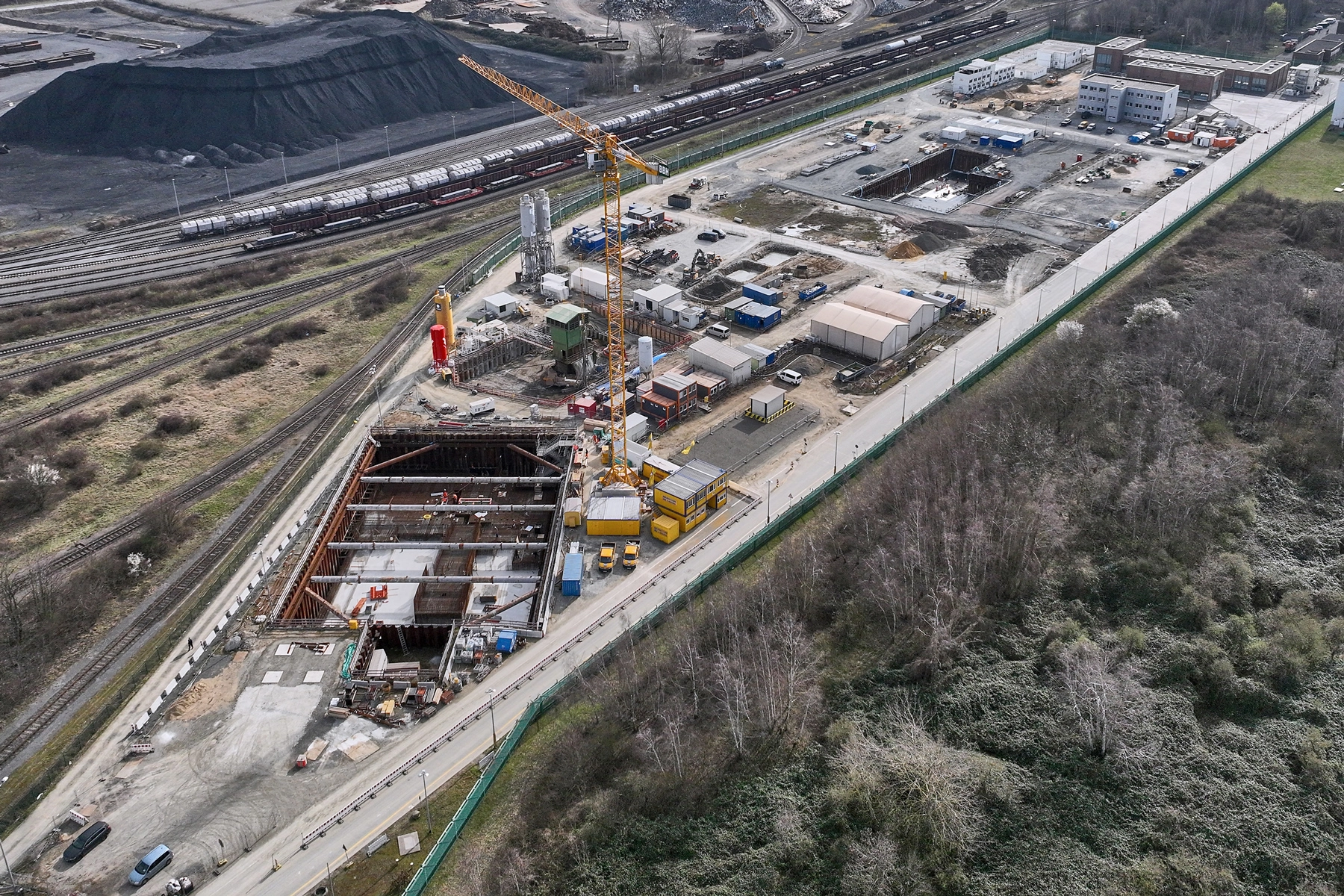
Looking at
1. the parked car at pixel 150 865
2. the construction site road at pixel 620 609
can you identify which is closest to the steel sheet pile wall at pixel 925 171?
the construction site road at pixel 620 609

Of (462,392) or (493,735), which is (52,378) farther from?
(493,735)

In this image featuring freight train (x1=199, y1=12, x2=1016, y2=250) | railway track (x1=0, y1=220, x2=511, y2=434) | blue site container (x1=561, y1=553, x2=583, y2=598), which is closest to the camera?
blue site container (x1=561, y1=553, x2=583, y2=598)

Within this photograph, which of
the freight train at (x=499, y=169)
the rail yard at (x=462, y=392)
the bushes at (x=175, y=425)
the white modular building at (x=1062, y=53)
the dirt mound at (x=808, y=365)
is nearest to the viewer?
the rail yard at (x=462, y=392)

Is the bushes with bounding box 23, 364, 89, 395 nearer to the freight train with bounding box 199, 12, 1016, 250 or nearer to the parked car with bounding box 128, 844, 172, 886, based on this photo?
the freight train with bounding box 199, 12, 1016, 250

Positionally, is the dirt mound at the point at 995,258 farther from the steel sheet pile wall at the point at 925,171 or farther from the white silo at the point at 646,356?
the white silo at the point at 646,356

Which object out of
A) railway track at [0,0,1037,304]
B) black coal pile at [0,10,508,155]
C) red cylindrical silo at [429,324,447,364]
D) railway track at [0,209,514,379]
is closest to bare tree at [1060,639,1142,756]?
red cylindrical silo at [429,324,447,364]

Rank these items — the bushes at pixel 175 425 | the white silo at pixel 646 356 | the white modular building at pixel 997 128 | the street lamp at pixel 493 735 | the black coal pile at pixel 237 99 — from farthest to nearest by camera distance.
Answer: the black coal pile at pixel 237 99 < the white modular building at pixel 997 128 < the white silo at pixel 646 356 < the bushes at pixel 175 425 < the street lamp at pixel 493 735
